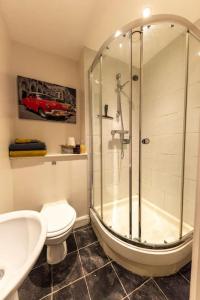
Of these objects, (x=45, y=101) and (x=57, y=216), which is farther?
(x=45, y=101)

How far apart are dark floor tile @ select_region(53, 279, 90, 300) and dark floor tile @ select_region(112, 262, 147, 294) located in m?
0.31

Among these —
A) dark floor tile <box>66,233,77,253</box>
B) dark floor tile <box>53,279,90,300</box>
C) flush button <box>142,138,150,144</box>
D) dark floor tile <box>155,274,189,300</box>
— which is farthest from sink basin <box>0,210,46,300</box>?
flush button <box>142,138,150,144</box>

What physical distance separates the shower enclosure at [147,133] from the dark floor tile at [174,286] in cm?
6

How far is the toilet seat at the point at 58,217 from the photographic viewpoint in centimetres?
110

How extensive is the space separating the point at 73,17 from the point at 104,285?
247cm

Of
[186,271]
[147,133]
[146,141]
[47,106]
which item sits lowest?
[186,271]

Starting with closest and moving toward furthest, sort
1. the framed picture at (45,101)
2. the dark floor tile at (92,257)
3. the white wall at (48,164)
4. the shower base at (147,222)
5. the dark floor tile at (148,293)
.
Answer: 1. the dark floor tile at (148,293)
2. the dark floor tile at (92,257)
3. the shower base at (147,222)
4. the white wall at (48,164)
5. the framed picture at (45,101)

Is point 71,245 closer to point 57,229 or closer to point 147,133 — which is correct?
point 57,229

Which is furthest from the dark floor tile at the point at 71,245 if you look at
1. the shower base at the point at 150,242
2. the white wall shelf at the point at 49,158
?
the white wall shelf at the point at 49,158

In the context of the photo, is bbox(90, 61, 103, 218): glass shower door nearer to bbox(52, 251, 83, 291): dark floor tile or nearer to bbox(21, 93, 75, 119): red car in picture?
bbox(21, 93, 75, 119): red car in picture

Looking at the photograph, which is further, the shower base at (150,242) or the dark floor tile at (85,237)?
the dark floor tile at (85,237)

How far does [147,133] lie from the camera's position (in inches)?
73.8

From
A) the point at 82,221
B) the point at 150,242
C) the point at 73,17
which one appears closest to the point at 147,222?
the point at 150,242

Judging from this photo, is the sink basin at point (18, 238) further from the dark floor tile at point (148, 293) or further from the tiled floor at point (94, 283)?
the dark floor tile at point (148, 293)
